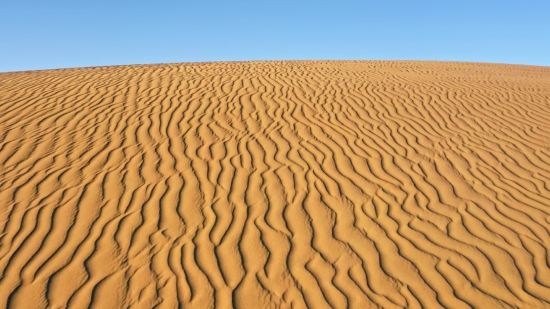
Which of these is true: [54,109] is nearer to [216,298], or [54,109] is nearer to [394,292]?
[216,298]

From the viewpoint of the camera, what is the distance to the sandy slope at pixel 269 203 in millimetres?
3297

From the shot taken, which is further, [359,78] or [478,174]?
[359,78]

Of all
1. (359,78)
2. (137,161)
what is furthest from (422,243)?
(359,78)

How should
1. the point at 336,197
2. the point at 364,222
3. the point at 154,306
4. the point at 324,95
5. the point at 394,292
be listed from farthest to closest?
the point at 324,95
the point at 336,197
the point at 364,222
the point at 394,292
the point at 154,306

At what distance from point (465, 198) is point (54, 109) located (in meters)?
6.39

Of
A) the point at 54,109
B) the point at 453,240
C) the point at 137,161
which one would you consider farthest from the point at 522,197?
the point at 54,109

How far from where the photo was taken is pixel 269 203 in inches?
176

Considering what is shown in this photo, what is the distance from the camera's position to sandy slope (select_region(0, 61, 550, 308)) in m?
3.30

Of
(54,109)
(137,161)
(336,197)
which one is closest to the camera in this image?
(336,197)

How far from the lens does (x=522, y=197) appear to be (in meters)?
4.89

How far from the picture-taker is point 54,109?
7.47 meters

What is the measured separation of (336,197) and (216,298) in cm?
191

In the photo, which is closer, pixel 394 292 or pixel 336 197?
pixel 394 292

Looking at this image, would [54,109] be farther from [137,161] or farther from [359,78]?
[359,78]
